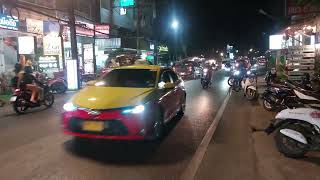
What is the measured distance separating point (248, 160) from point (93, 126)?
292cm

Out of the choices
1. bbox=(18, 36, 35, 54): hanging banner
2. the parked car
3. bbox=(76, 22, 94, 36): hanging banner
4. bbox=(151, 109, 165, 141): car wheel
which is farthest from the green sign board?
bbox=(151, 109, 165, 141): car wheel

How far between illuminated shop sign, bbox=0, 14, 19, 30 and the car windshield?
37.9 feet

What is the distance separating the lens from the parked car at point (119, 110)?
7.39 m

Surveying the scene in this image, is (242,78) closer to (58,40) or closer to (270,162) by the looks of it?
(58,40)

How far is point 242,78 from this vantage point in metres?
22.0

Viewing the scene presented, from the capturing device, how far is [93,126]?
7.42 m

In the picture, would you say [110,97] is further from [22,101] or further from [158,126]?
[22,101]

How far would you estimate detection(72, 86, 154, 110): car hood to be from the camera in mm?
7520

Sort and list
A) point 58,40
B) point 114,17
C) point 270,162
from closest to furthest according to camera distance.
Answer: point 270,162
point 58,40
point 114,17

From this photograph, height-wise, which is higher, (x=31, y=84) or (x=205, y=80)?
(x=31, y=84)

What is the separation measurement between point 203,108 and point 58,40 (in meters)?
14.2

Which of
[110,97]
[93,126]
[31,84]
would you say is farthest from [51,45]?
[93,126]

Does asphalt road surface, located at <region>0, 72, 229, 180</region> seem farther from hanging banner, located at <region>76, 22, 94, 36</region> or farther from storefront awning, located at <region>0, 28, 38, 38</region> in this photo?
hanging banner, located at <region>76, 22, 94, 36</region>

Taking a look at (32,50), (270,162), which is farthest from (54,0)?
(270,162)
